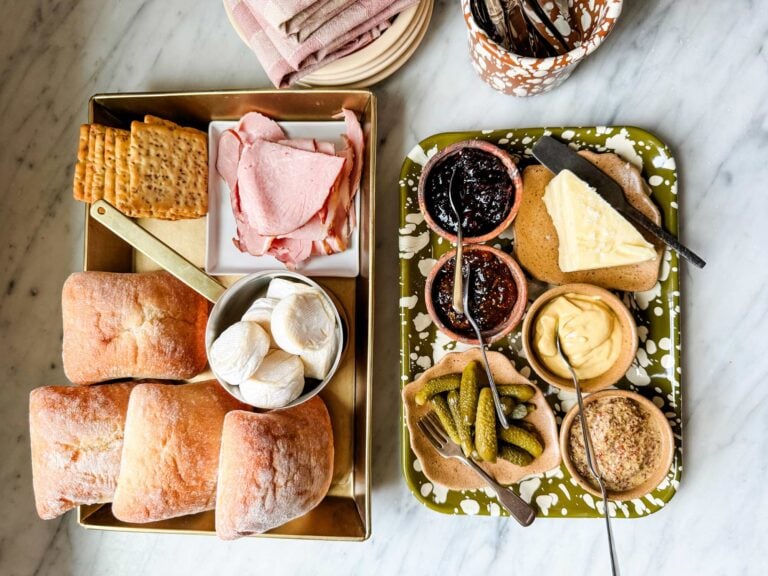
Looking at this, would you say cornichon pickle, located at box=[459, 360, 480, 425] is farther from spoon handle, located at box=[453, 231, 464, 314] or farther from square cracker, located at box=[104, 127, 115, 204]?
square cracker, located at box=[104, 127, 115, 204]

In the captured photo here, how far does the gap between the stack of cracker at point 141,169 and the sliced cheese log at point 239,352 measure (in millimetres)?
311

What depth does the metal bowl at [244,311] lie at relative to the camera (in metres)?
1.23

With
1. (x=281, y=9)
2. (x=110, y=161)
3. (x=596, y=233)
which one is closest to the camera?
(x=281, y=9)

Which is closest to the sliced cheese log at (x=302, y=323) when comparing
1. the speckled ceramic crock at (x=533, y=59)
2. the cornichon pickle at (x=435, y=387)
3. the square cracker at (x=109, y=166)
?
the cornichon pickle at (x=435, y=387)

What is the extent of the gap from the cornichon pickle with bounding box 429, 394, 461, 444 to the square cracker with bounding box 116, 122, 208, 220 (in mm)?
636

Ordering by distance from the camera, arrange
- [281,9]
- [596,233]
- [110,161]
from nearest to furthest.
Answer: [281,9] → [596,233] → [110,161]

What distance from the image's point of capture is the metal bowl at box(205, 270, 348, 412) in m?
1.23

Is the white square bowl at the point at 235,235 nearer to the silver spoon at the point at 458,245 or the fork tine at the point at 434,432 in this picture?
the silver spoon at the point at 458,245

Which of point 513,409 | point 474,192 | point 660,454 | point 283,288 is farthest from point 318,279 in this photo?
point 660,454

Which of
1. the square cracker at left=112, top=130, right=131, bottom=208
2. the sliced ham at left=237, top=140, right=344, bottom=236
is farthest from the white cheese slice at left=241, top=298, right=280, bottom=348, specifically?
the square cracker at left=112, top=130, right=131, bottom=208

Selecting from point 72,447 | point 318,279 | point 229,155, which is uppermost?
point 229,155

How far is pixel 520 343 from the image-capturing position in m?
1.33

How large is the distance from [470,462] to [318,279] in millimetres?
492

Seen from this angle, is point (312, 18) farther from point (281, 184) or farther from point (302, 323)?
point (302, 323)
